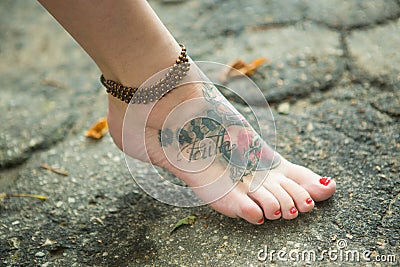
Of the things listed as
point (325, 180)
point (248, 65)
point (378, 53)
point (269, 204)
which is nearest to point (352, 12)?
point (378, 53)

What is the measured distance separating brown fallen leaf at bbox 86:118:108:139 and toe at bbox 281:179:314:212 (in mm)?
614

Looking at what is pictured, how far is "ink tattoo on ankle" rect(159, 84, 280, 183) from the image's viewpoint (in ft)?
→ 3.67

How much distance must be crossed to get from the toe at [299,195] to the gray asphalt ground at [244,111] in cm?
3

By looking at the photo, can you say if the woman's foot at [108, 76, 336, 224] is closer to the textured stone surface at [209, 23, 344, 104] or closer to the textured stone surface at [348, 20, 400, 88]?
the textured stone surface at [209, 23, 344, 104]

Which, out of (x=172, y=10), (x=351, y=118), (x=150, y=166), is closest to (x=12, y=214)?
(x=150, y=166)

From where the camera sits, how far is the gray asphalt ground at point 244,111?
3.39 feet

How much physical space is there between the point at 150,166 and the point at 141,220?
0.20m

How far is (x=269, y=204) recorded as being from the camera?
1057 mm

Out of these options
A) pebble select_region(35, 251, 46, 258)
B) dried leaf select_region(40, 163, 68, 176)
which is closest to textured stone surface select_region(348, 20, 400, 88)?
dried leaf select_region(40, 163, 68, 176)

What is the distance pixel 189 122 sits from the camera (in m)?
1.11

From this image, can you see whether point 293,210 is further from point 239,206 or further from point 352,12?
point 352,12

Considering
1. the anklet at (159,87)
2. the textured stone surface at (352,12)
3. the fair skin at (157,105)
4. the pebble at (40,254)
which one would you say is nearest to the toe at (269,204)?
the fair skin at (157,105)

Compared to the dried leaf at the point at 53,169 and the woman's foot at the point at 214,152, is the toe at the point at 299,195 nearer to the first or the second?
the woman's foot at the point at 214,152

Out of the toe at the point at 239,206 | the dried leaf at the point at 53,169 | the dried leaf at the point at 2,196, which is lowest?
the toe at the point at 239,206
